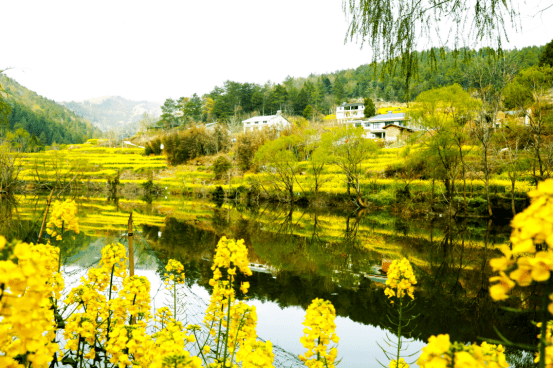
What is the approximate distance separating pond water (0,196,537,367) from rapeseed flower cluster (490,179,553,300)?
2.12 meters

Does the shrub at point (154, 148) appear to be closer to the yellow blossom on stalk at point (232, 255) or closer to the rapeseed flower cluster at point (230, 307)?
the rapeseed flower cluster at point (230, 307)

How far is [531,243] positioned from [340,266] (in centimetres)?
870

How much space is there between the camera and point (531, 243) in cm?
86

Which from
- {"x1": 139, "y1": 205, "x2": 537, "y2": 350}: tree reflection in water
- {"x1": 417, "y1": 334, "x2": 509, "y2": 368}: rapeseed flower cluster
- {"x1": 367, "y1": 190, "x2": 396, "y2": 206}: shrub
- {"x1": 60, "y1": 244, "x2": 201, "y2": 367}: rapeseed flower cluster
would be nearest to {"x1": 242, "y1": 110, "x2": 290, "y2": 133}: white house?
{"x1": 367, "y1": 190, "x2": 396, "y2": 206}: shrub

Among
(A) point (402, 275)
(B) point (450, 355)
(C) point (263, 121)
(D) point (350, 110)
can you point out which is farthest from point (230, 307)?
(D) point (350, 110)

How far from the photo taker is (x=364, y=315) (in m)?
5.97

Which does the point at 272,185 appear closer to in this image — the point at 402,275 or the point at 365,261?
the point at 365,261

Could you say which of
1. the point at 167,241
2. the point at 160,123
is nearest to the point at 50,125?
the point at 160,123

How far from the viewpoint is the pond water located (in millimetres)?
5336

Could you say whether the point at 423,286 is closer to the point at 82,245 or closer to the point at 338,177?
the point at 82,245

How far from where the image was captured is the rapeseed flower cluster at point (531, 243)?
2.87 feet

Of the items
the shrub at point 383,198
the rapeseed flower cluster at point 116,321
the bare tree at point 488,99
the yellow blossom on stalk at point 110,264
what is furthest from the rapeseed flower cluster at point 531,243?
Result: the shrub at point 383,198

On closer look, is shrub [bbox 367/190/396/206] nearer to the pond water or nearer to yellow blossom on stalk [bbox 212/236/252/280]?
the pond water

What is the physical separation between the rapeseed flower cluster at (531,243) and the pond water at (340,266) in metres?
2.12
